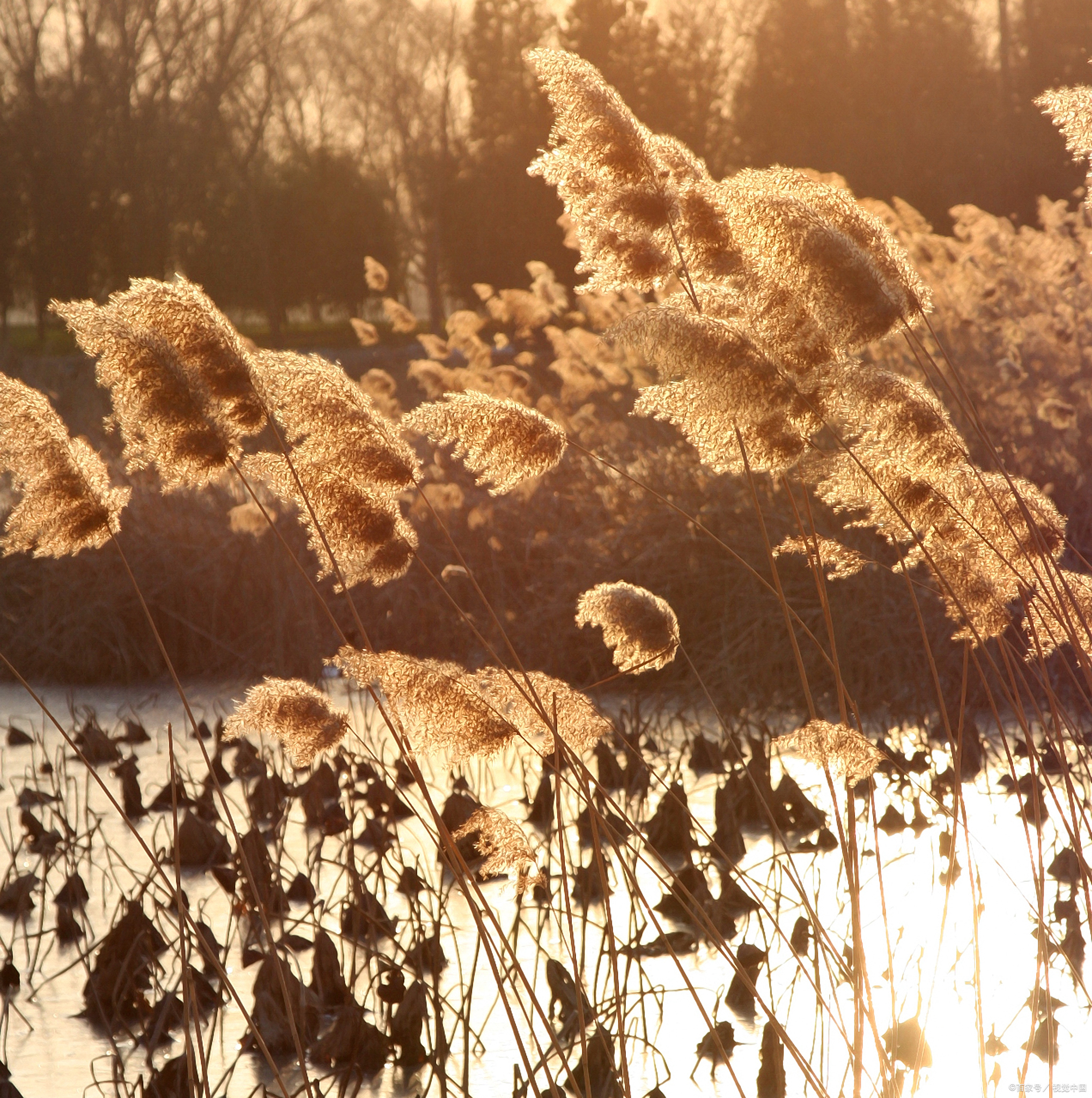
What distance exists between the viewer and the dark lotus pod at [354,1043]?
7.46 feet

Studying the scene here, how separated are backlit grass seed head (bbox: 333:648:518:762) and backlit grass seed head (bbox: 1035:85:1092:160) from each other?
3.61 ft

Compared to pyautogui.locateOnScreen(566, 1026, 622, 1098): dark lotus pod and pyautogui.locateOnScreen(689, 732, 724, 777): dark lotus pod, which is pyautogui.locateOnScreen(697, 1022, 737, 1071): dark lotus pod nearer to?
pyautogui.locateOnScreen(566, 1026, 622, 1098): dark lotus pod

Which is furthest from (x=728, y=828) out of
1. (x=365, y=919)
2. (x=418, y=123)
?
(x=418, y=123)

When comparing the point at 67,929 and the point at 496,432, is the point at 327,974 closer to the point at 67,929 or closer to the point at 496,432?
the point at 67,929

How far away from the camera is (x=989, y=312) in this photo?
293 inches

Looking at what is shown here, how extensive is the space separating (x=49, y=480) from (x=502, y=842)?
810 millimetres

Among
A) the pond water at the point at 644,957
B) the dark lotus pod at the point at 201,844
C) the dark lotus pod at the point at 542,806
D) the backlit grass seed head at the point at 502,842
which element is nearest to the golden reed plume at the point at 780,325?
the pond water at the point at 644,957

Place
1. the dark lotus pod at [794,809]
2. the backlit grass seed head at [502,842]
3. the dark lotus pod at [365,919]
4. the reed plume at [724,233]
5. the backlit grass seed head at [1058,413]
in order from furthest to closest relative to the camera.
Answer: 1. the backlit grass seed head at [1058,413]
2. the dark lotus pod at [794,809]
3. the dark lotus pod at [365,919]
4. the backlit grass seed head at [502,842]
5. the reed plume at [724,233]

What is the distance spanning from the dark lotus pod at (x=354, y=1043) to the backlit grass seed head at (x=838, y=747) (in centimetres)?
89

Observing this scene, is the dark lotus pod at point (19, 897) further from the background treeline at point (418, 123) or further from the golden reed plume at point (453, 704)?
the background treeline at point (418, 123)

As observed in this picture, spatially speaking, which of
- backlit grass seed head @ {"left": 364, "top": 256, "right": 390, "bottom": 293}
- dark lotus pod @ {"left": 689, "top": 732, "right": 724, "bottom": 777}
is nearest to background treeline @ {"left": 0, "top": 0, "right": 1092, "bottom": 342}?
backlit grass seed head @ {"left": 364, "top": 256, "right": 390, "bottom": 293}

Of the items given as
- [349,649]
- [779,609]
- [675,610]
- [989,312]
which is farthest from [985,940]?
[989,312]

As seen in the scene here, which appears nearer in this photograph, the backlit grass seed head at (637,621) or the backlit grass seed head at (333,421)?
the backlit grass seed head at (333,421)

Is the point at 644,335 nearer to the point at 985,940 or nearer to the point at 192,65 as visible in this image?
the point at 985,940
